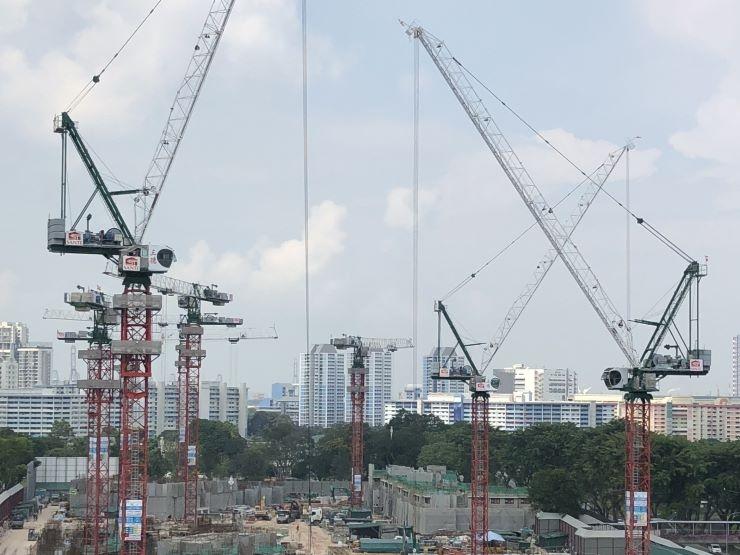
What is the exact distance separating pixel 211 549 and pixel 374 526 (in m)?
24.9

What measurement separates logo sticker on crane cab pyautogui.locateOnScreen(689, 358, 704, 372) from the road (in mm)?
47507

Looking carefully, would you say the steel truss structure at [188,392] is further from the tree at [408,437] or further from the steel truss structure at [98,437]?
the tree at [408,437]

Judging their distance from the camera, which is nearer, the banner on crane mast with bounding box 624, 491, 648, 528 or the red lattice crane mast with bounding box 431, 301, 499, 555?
the banner on crane mast with bounding box 624, 491, 648, 528

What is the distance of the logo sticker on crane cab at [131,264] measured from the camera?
188 ft

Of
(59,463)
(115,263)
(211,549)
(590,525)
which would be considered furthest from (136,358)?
(59,463)

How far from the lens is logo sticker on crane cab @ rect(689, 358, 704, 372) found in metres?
69.8

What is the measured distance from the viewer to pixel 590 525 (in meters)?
88.8

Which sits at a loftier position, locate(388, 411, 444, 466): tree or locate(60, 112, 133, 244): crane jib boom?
locate(60, 112, 133, 244): crane jib boom

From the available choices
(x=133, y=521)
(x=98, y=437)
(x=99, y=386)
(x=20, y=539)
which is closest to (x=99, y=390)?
(x=99, y=386)

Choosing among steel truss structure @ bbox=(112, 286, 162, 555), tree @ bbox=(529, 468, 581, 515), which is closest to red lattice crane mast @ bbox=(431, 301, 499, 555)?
tree @ bbox=(529, 468, 581, 515)

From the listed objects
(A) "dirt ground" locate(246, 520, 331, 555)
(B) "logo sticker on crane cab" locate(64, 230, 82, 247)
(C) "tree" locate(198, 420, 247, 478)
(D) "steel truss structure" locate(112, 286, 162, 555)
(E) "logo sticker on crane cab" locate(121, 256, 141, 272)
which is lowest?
(A) "dirt ground" locate(246, 520, 331, 555)

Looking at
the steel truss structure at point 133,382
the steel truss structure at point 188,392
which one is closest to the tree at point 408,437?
the steel truss structure at point 188,392

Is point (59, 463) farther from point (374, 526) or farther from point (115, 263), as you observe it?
point (115, 263)

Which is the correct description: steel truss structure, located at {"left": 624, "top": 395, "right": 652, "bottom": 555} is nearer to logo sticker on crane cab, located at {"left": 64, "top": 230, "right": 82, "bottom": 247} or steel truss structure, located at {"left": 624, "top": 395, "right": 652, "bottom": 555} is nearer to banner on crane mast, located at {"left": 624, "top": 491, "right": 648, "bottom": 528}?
banner on crane mast, located at {"left": 624, "top": 491, "right": 648, "bottom": 528}
